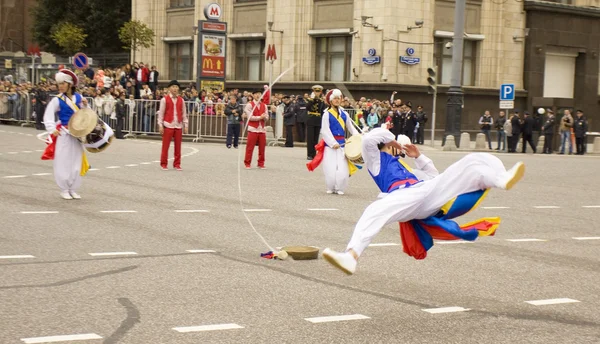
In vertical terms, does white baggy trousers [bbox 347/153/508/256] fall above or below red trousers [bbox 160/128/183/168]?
above

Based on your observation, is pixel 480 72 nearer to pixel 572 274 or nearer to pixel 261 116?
pixel 261 116

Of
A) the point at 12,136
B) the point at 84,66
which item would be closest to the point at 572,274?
the point at 12,136

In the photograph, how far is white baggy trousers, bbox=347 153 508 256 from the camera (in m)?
7.46

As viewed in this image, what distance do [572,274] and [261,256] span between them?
3.11 m

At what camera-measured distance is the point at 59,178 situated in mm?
15211

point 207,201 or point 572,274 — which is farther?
point 207,201

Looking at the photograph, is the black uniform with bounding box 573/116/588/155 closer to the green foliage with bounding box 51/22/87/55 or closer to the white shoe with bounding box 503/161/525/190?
the white shoe with bounding box 503/161/525/190

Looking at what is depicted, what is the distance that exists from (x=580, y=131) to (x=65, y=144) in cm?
2660

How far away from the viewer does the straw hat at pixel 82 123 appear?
1517cm

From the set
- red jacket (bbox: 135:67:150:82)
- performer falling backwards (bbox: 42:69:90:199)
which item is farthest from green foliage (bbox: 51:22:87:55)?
performer falling backwards (bbox: 42:69:90:199)

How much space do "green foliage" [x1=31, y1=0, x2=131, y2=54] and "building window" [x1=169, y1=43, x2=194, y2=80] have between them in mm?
14086

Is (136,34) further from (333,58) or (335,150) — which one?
(335,150)

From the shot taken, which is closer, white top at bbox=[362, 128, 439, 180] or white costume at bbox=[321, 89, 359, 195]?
white top at bbox=[362, 128, 439, 180]

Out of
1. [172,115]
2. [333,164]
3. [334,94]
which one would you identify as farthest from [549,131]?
[333,164]
